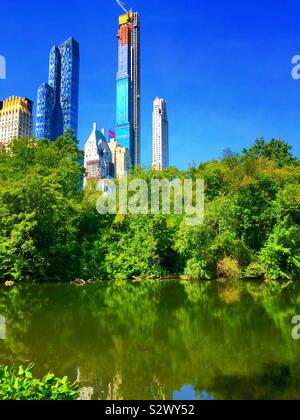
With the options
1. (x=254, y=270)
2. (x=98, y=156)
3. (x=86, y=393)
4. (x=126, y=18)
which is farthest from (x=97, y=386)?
(x=126, y=18)

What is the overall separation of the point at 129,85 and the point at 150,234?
136m

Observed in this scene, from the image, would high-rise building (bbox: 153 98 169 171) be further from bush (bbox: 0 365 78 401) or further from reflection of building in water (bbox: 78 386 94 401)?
bush (bbox: 0 365 78 401)

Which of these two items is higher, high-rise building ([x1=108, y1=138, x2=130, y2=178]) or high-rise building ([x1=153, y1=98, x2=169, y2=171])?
high-rise building ([x1=153, y1=98, x2=169, y2=171])

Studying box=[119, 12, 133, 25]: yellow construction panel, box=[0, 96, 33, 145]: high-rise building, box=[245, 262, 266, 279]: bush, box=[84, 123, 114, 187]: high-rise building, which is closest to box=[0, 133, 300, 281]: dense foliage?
box=[245, 262, 266, 279]: bush

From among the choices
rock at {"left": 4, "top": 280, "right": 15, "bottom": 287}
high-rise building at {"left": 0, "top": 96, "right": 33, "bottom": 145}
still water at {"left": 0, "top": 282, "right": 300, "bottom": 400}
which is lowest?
still water at {"left": 0, "top": 282, "right": 300, "bottom": 400}

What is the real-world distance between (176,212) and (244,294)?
7904mm

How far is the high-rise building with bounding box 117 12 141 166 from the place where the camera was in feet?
477

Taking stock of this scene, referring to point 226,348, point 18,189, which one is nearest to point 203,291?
point 226,348

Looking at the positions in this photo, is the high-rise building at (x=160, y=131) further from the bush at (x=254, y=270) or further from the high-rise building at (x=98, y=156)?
the bush at (x=254, y=270)

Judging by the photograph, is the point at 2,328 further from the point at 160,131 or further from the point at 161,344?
the point at 160,131

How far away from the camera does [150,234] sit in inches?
794

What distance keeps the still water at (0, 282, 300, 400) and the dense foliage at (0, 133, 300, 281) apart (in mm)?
6255
